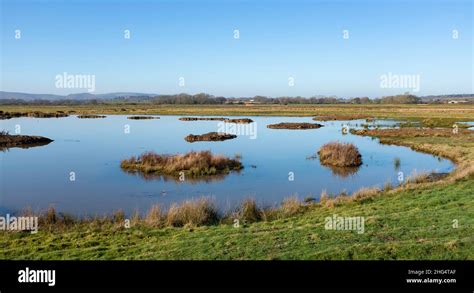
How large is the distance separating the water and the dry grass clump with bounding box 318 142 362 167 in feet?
2.53

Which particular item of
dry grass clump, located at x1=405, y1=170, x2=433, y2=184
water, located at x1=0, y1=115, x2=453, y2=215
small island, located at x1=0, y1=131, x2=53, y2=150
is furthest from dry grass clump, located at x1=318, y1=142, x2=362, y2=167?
small island, located at x1=0, y1=131, x2=53, y2=150

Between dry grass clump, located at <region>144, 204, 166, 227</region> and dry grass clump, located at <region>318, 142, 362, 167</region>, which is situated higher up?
dry grass clump, located at <region>318, 142, 362, 167</region>

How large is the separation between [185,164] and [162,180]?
8.78 ft

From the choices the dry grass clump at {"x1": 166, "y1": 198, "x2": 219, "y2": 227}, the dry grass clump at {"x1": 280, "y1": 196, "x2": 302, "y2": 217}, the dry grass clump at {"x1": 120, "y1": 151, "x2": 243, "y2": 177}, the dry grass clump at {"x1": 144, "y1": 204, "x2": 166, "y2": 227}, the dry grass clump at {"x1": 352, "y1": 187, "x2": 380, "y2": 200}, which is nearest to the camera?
the dry grass clump at {"x1": 144, "y1": 204, "x2": 166, "y2": 227}

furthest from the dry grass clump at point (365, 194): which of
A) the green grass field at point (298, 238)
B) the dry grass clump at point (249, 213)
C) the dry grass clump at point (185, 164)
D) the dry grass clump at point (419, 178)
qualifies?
the dry grass clump at point (185, 164)

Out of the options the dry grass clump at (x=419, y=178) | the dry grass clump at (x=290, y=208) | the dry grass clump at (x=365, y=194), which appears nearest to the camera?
the dry grass clump at (x=290, y=208)

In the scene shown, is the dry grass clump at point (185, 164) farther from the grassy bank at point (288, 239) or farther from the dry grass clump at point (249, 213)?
the grassy bank at point (288, 239)

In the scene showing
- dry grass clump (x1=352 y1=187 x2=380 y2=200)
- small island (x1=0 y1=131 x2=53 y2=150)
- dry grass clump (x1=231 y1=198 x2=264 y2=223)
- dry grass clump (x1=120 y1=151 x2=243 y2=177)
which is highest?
small island (x1=0 y1=131 x2=53 y2=150)

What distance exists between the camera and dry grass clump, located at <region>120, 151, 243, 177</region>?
87.9ft

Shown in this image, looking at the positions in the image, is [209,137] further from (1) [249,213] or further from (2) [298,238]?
(2) [298,238]

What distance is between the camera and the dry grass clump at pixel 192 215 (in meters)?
14.6

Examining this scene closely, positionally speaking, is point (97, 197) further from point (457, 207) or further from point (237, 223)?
point (457, 207)

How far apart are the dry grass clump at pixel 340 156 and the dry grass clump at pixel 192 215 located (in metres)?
15.9

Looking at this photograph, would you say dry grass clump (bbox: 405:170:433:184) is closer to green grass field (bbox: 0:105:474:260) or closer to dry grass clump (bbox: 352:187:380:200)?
dry grass clump (bbox: 352:187:380:200)
